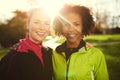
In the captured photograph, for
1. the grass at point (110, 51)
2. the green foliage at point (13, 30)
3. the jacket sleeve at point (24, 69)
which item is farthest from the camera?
the grass at point (110, 51)

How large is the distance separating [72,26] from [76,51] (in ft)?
0.86

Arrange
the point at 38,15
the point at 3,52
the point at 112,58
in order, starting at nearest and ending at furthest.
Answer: the point at 38,15, the point at 3,52, the point at 112,58

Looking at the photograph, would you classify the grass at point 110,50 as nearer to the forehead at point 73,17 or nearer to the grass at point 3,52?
the forehead at point 73,17

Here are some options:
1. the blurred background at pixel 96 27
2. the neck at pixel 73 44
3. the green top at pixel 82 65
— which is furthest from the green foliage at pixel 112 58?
the neck at pixel 73 44

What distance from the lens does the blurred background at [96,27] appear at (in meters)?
2.77

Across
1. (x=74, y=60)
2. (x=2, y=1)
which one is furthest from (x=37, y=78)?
(x=2, y=1)

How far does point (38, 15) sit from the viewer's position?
2670 millimetres

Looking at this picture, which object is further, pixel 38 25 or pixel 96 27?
pixel 96 27

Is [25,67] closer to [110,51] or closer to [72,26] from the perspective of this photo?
[72,26]

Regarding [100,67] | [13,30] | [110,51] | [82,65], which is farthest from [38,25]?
[110,51]

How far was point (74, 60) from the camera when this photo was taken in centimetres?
270

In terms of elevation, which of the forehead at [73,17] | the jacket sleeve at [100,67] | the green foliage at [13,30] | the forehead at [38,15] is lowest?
the jacket sleeve at [100,67]

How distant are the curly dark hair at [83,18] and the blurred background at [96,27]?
6 centimetres

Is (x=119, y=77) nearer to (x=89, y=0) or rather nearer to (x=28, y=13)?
(x=89, y=0)
